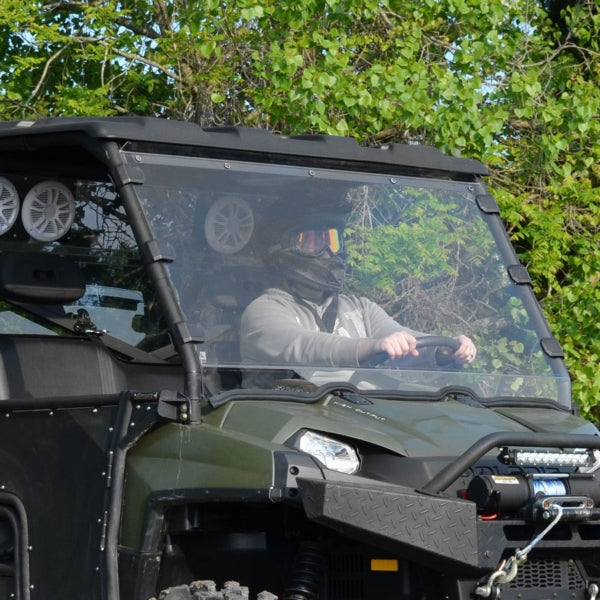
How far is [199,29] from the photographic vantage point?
9.30m

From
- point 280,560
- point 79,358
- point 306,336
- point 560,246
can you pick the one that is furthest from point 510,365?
point 560,246

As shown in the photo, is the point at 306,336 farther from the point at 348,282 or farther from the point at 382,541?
the point at 382,541

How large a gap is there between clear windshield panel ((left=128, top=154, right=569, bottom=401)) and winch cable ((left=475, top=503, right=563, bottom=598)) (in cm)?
89

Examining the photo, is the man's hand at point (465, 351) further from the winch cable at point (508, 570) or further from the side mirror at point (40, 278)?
the side mirror at point (40, 278)

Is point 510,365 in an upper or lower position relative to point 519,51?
lower

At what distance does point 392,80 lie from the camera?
353 inches

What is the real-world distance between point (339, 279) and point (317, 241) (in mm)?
160

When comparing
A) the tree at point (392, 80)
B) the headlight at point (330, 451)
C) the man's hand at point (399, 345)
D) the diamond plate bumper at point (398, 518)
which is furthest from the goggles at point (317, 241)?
the tree at point (392, 80)

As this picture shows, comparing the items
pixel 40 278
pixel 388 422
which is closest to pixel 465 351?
pixel 388 422

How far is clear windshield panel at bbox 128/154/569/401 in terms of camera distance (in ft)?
14.9

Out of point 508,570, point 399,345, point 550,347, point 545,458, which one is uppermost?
point 550,347

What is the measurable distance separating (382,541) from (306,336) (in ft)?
3.52

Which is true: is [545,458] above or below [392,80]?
below

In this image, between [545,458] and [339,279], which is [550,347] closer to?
[339,279]
